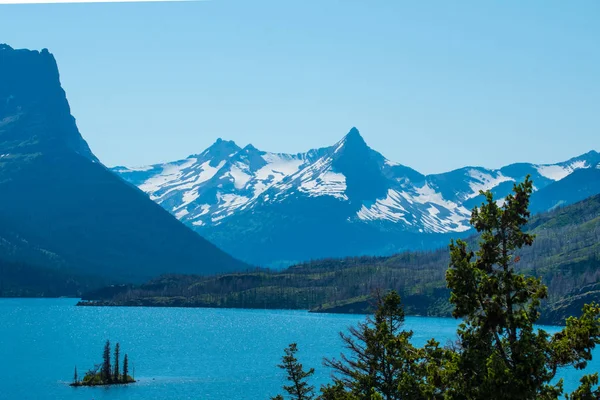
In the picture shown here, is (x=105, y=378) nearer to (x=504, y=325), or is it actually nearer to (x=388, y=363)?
(x=388, y=363)

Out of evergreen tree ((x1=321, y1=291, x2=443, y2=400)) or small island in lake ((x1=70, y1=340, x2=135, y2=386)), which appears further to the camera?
small island in lake ((x1=70, y1=340, x2=135, y2=386))

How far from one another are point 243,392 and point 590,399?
405 feet

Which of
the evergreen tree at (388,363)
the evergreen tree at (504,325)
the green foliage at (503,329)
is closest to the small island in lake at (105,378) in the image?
the evergreen tree at (388,363)

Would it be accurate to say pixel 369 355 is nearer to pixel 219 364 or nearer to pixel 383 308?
pixel 383 308

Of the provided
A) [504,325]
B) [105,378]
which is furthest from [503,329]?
[105,378]

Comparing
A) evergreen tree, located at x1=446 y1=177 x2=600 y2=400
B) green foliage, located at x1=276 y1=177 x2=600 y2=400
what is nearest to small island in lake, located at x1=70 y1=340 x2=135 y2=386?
green foliage, located at x1=276 y1=177 x2=600 y2=400

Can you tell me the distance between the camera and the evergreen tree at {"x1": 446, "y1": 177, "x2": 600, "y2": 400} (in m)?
23.4

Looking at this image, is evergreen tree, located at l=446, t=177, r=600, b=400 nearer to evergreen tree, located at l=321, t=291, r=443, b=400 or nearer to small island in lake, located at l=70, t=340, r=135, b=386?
evergreen tree, located at l=321, t=291, r=443, b=400

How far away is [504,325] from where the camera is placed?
2428cm

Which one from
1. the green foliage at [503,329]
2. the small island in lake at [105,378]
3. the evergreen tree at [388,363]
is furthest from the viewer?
the small island in lake at [105,378]

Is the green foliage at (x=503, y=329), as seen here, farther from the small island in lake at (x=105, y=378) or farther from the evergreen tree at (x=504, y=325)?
the small island in lake at (x=105, y=378)

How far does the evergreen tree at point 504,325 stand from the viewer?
23438 millimetres

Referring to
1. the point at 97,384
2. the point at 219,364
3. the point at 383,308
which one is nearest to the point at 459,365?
the point at 383,308

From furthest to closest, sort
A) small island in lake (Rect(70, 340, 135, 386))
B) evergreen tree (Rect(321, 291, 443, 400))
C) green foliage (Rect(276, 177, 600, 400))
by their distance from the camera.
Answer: small island in lake (Rect(70, 340, 135, 386))
evergreen tree (Rect(321, 291, 443, 400))
green foliage (Rect(276, 177, 600, 400))
